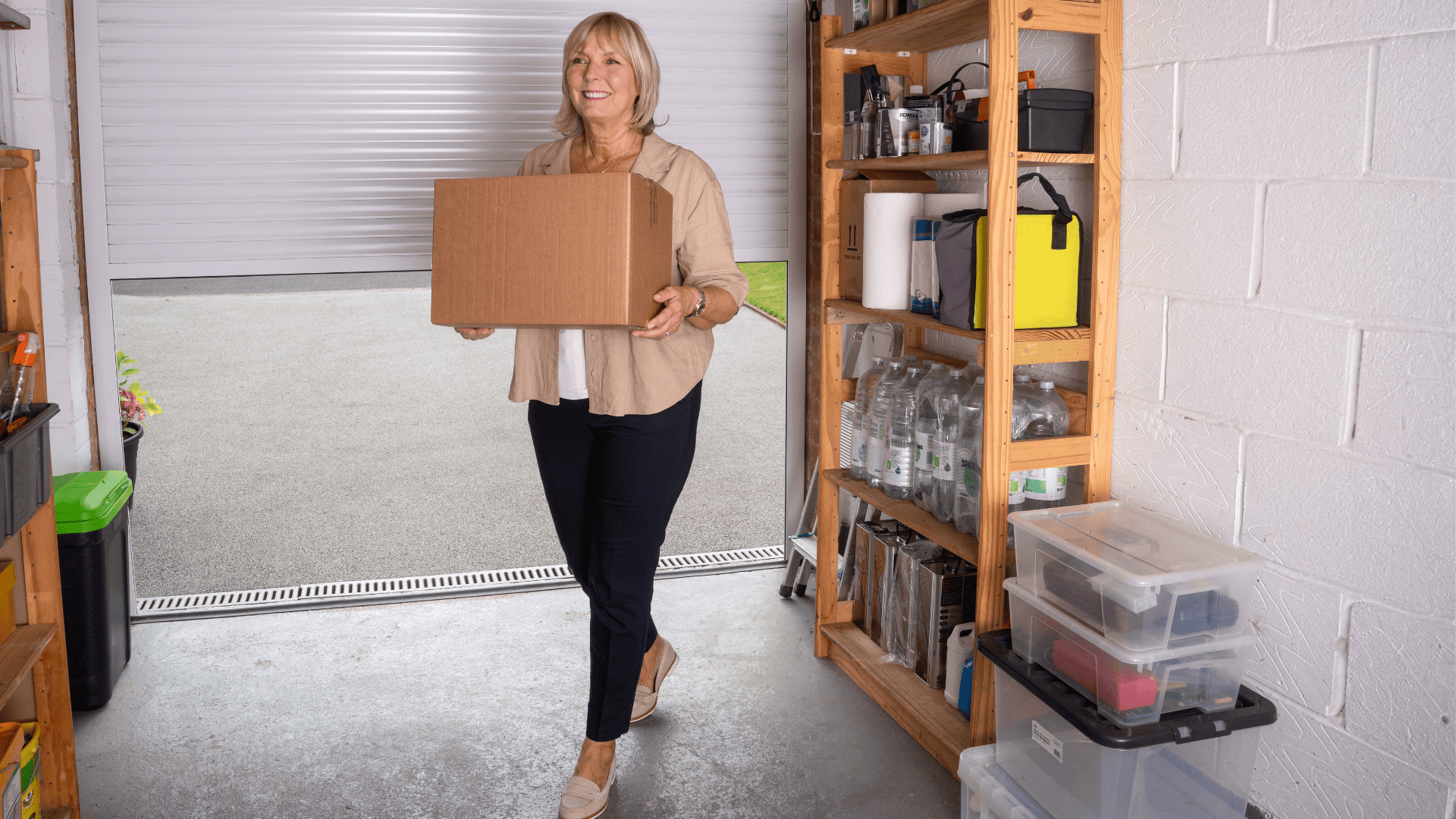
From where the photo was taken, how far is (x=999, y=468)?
2.00m

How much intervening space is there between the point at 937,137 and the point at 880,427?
2.28 feet

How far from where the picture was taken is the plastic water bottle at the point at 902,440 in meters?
2.41

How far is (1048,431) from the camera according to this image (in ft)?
7.07

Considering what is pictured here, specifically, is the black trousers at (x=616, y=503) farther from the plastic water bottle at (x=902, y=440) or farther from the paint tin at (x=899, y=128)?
the paint tin at (x=899, y=128)

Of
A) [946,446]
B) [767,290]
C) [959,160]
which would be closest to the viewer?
[959,160]

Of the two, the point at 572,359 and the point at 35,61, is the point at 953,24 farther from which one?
the point at 35,61

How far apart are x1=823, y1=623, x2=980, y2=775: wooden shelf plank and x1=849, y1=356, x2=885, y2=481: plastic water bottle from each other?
0.42m

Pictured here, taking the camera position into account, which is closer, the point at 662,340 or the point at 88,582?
the point at 662,340

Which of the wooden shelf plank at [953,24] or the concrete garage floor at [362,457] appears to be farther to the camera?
the concrete garage floor at [362,457]

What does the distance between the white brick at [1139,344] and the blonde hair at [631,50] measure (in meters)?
0.99

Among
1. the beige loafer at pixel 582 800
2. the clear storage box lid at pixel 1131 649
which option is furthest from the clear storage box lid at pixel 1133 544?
the beige loafer at pixel 582 800

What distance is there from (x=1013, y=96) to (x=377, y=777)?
1.81 meters

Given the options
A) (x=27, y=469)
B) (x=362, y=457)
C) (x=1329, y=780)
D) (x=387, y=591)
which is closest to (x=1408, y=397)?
(x=1329, y=780)

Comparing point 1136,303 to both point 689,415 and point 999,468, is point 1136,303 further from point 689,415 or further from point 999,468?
point 689,415
